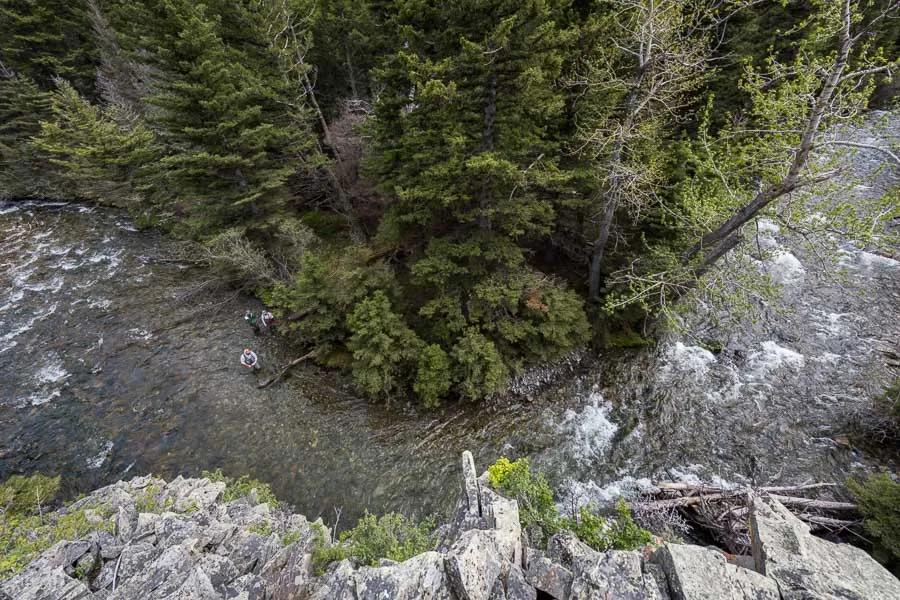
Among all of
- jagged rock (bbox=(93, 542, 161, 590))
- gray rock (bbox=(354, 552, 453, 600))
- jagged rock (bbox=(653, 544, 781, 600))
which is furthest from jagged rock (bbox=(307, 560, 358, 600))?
jagged rock (bbox=(653, 544, 781, 600))

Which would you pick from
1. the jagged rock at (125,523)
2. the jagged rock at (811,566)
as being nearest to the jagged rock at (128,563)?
the jagged rock at (125,523)

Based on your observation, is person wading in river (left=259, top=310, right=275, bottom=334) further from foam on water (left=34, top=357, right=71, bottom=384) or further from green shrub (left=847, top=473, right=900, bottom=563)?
green shrub (left=847, top=473, right=900, bottom=563)

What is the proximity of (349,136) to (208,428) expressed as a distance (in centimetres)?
1369

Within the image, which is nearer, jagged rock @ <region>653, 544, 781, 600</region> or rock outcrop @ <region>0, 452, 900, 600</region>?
jagged rock @ <region>653, 544, 781, 600</region>

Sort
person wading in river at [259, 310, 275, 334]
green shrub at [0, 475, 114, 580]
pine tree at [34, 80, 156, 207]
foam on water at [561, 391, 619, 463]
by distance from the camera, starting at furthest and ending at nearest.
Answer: pine tree at [34, 80, 156, 207], person wading in river at [259, 310, 275, 334], foam on water at [561, 391, 619, 463], green shrub at [0, 475, 114, 580]

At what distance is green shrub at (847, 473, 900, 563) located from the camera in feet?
21.7

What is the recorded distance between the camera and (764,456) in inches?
391

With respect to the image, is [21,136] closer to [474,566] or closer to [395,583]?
[395,583]

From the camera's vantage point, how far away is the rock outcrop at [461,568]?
4133 millimetres

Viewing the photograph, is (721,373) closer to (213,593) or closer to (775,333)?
(775,333)

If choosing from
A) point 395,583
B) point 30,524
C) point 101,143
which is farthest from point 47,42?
point 395,583

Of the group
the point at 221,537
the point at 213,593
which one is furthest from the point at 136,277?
the point at 213,593

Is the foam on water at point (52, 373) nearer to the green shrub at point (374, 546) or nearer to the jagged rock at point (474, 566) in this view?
the green shrub at point (374, 546)

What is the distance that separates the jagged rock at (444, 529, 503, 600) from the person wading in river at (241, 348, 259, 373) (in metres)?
11.8
